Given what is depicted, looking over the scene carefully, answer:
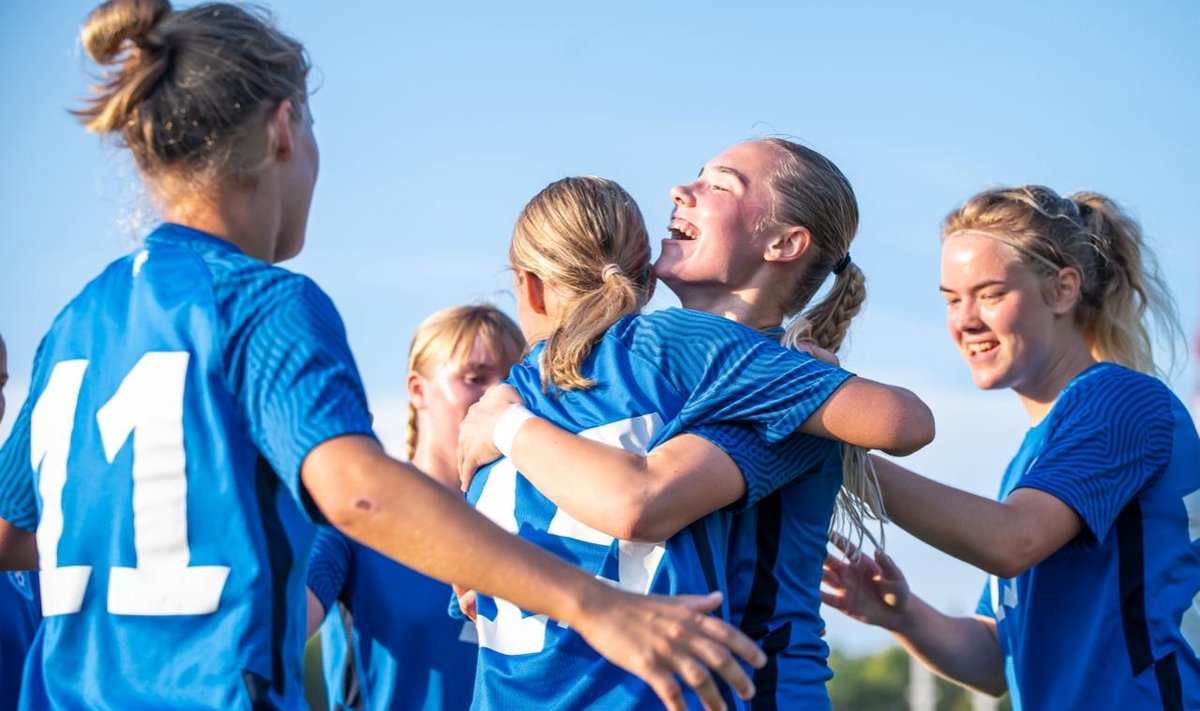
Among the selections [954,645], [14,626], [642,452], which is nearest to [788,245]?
[642,452]

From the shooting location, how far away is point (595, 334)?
3521 millimetres

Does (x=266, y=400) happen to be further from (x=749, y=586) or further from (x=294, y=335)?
(x=749, y=586)

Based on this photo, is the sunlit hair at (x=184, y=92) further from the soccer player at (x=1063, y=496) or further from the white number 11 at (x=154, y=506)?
the soccer player at (x=1063, y=496)

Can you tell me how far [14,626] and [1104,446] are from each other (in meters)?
3.37

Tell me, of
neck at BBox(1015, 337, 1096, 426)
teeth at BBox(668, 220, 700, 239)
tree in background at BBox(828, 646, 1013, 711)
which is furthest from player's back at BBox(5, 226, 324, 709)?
tree in background at BBox(828, 646, 1013, 711)

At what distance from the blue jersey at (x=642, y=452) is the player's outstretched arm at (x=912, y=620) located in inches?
46.0

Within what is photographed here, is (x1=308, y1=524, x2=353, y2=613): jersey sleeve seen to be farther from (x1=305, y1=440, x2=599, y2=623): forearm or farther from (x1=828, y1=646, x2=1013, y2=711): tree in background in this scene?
(x1=828, y1=646, x2=1013, y2=711): tree in background

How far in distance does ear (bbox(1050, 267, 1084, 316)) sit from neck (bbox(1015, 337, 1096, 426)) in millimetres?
132

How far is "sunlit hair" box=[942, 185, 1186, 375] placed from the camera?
15.5ft

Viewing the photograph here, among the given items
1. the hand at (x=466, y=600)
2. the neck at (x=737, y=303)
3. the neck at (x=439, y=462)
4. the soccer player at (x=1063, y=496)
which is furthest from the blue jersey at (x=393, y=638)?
the neck at (x=737, y=303)

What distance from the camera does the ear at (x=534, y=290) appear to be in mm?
3865

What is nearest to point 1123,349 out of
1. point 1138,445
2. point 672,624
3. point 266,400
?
point 1138,445

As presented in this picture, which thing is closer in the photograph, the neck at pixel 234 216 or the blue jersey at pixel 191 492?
the blue jersey at pixel 191 492

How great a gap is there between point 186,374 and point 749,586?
4.93ft
